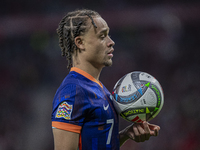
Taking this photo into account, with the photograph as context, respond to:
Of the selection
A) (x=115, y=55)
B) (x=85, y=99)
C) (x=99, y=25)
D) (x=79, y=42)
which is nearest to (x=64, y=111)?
(x=85, y=99)

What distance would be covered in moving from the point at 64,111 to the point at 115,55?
508cm

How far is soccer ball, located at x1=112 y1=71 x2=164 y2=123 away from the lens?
6.49 feet

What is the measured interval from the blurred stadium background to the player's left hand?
399cm

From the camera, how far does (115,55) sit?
6.67m

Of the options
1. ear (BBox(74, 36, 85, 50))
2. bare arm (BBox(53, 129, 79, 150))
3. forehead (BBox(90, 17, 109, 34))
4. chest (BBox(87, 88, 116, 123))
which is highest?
forehead (BBox(90, 17, 109, 34))

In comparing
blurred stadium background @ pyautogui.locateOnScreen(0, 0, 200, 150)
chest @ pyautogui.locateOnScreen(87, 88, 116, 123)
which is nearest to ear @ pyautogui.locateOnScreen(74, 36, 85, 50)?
chest @ pyautogui.locateOnScreen(87, 88, 116, 123)

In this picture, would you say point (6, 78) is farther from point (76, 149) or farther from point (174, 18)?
point (76, 149)

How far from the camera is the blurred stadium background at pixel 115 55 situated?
6.06 meters

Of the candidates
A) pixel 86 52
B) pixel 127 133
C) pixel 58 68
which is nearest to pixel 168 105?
pixel 58 68

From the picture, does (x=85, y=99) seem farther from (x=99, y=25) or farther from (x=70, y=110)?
(x=99, y=25)

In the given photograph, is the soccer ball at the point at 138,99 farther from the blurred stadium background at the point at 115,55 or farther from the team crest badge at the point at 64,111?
the blurred stadium background at the point at 115,55

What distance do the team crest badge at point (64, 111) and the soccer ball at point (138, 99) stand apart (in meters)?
0.48

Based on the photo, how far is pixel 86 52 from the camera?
2008mm

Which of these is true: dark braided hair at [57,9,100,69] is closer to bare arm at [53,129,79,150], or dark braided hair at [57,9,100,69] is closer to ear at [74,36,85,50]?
ear at [74,36,85,50]
